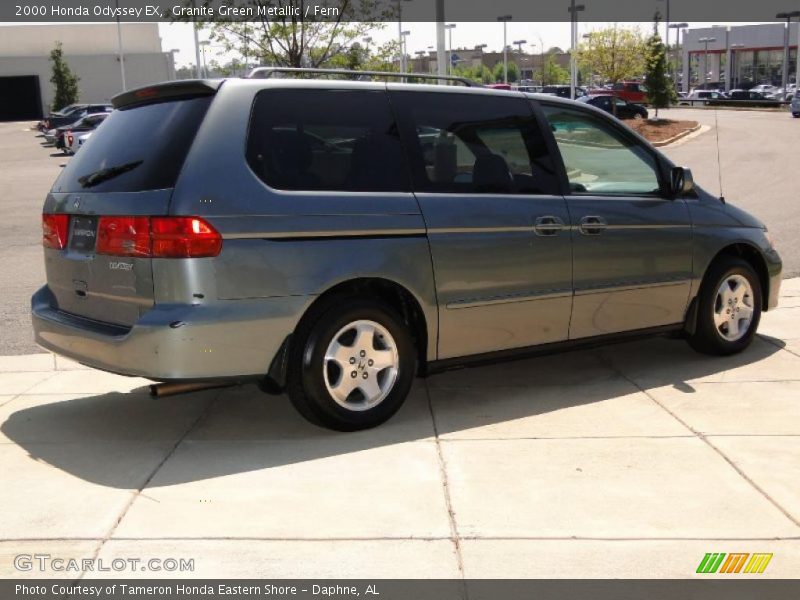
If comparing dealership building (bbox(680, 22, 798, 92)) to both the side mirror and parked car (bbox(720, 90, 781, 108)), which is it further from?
the side mirror

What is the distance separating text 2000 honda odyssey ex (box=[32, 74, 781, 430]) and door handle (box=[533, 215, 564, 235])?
13 millimetres

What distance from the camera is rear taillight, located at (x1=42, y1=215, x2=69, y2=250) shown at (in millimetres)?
5289

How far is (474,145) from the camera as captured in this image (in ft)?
18.8

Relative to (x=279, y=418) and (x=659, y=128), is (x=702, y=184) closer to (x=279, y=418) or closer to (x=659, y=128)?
(x=279, y=418)

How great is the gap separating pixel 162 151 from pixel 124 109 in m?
0.80

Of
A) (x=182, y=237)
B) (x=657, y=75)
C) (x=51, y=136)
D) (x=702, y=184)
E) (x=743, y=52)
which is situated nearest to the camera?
(x=182, y=237)

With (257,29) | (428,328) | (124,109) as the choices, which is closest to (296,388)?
(428,328)

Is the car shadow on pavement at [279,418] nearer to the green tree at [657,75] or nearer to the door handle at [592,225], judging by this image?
the door handle at [592,225]

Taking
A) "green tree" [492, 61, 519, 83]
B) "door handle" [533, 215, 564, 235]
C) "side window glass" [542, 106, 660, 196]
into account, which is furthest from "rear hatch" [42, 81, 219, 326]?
"green tree" [492, 61, 519, 83]

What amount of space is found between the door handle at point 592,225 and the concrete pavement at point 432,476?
102 cm

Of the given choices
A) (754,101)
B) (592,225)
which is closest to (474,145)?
(592,225)

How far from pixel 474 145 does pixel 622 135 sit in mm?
1349

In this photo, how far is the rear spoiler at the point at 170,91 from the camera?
16.3ft
